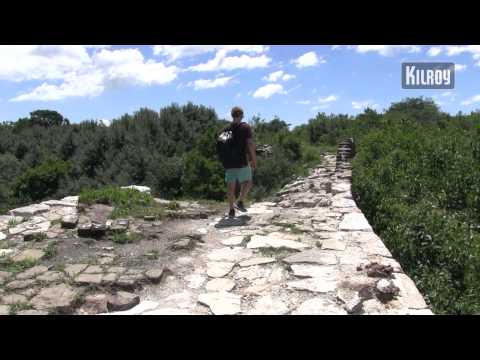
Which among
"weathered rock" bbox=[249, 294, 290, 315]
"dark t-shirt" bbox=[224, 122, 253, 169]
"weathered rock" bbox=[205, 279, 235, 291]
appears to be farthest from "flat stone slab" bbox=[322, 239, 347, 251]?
"dark t-shirt" bbox=[224, 122, 253, 169]

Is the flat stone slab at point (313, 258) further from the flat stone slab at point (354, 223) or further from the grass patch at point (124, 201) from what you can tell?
the grass patch at point (124, 201)

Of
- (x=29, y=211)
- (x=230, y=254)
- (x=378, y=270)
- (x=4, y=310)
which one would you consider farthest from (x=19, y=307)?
(x=29, y=211)

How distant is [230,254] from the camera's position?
423cm

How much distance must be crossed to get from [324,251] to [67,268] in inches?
92.9

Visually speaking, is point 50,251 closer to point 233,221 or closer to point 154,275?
point 154,275

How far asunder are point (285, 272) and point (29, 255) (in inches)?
95.2

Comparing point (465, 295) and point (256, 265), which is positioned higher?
point (256, 265)

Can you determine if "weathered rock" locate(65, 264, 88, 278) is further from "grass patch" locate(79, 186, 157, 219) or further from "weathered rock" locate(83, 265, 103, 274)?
"grass patch" locate(79, 186, 157, 219)
